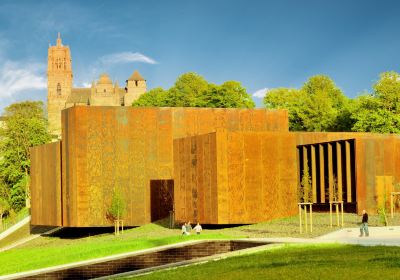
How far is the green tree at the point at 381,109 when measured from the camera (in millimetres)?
64875

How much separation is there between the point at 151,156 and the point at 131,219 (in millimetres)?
4503

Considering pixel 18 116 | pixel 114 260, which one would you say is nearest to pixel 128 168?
pixel 114 260

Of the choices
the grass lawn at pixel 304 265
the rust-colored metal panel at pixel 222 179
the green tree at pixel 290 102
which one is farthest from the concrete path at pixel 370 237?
the green tree at pixel 290 102

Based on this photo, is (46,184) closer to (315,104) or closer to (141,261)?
(141,261)

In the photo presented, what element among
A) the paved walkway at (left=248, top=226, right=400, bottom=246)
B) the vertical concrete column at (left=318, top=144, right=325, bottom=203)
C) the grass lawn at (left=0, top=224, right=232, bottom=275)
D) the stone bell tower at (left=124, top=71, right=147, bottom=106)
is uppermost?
the stone bell tower at (left=124, top=71, right=147, bottom=106)

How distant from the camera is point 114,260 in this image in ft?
83.9

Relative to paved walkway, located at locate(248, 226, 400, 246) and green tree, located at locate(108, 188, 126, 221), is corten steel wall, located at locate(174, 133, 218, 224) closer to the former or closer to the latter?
green tree, located at locate(108, 188, 126, 221)

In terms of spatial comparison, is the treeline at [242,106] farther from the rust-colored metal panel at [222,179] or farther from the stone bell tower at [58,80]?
the stone bell tower at [58,80]

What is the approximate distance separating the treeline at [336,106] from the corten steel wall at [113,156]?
27.1 m

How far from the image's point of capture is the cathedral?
144125 mm

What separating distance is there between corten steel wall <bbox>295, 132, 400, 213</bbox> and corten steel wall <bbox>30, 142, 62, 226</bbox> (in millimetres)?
20521

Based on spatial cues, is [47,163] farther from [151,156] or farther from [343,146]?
[343,146]

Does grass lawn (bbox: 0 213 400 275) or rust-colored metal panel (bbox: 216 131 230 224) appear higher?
rust-colored metal panel (bbox: 216 131 230 224)

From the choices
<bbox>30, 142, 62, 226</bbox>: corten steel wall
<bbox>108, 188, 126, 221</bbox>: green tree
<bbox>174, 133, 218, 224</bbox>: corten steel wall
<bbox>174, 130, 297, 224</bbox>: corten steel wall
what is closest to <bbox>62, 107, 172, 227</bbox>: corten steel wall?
<bbox>108, 188, 126, 221</bbox>: green tree
